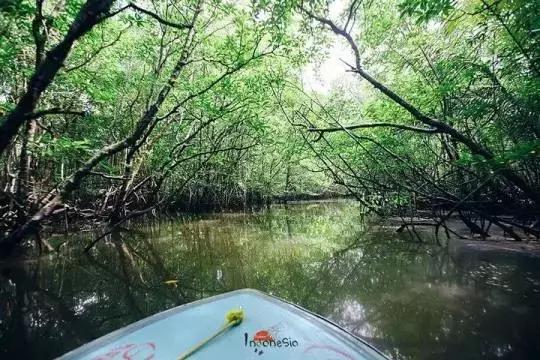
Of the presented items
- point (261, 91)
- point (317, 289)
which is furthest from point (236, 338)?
point (261, 91)

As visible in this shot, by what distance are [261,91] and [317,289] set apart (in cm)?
572

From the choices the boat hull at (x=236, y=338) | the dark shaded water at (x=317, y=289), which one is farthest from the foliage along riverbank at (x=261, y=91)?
the boat hull at (x=236, y=338)

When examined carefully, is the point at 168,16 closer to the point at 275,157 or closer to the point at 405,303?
the point at 405,303

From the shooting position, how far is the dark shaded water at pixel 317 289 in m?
2.99

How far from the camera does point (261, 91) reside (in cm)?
870

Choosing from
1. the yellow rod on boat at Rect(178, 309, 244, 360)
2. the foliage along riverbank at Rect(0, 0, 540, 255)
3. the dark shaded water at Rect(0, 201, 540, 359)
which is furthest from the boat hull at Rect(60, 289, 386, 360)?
the foliage along riverbank at Rect(0, 0, 540, 255)

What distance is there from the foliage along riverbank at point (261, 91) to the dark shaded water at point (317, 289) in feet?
3.26

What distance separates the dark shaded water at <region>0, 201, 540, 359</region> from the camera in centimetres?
299

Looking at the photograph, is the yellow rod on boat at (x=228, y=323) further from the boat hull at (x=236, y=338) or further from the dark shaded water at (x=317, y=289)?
the dark shaded water at (x=317, y=289)

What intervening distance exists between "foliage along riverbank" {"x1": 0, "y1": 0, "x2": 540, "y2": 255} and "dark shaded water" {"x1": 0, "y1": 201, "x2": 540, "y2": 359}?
0.99 meters

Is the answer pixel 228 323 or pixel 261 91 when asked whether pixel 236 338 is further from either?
pixel 261 91

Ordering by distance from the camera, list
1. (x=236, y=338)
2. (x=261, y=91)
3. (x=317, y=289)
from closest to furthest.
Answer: (x=236, y=338) < (x=317, y=289) < (x=261, y=91)

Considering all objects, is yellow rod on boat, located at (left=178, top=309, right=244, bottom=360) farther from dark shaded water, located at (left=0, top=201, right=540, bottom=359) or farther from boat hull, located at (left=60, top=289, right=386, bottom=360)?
dark shaded water, located at (left=0, top=201, right=540, bottom=359)

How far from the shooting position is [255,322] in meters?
2.31
